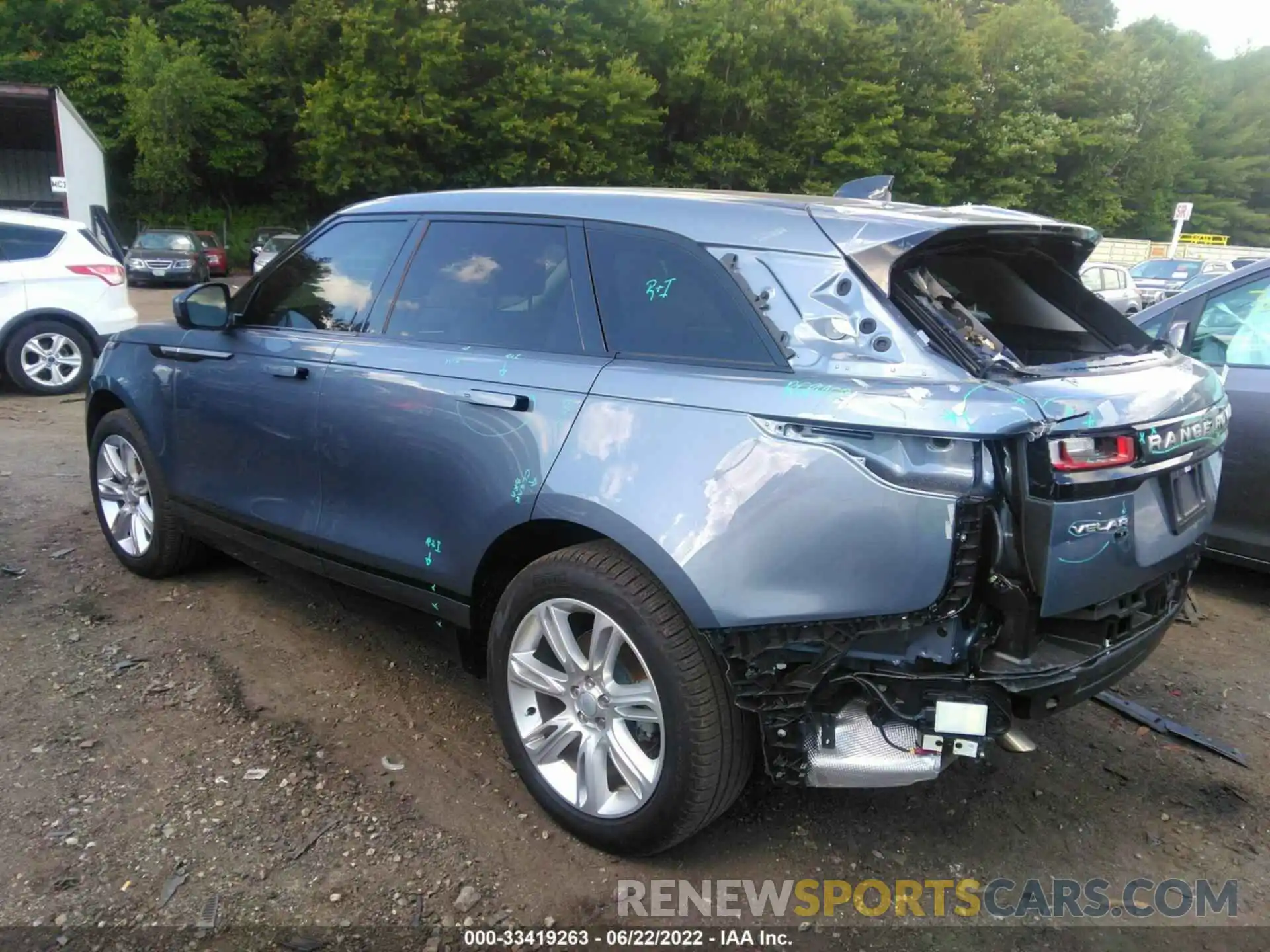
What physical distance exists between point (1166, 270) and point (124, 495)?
78.5 feet

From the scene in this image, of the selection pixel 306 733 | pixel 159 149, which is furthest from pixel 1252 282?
pixel 159 149

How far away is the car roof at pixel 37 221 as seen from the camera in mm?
8859

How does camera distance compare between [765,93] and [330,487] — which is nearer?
[330,487]

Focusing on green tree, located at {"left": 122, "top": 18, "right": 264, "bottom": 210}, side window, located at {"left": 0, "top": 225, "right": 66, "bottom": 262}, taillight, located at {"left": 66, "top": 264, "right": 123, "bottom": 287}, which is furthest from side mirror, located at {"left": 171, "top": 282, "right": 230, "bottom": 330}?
green tree, located at {"left": 122, "top": 18, "right": 264, "bottom": 210}

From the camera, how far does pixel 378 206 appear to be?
351 cm

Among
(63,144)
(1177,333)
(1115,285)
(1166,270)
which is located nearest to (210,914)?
(1177,333)

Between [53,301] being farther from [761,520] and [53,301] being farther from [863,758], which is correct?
[863,758]

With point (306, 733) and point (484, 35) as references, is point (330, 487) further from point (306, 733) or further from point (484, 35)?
point (484, 35)

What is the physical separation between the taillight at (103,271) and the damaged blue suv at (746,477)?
730 cm

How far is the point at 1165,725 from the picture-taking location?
11.1 feet

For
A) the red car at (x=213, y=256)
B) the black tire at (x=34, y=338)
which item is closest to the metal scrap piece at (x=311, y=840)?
the black tire at (x=34, y=338)

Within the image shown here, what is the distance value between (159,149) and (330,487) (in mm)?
29863

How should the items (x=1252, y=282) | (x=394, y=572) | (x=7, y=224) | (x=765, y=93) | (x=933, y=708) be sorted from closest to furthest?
1. (x=933, y=708)
2. (x=394, y=572)
3. (x=1252, y=282)
4. (x=7, y=224)
5. (x=765, y=93)

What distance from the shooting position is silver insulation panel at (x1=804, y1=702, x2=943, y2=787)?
7.23 ft
